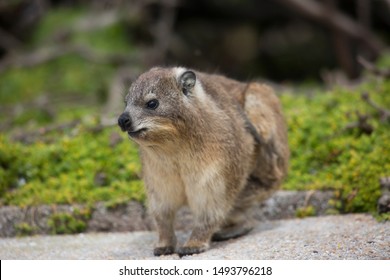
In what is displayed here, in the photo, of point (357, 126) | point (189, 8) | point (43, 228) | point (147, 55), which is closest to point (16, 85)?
point (147, 55)

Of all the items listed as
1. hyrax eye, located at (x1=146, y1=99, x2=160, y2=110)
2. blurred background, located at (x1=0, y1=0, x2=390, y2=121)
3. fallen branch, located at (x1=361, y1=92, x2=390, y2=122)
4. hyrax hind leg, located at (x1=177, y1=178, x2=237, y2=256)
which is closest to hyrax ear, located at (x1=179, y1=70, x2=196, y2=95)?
hyrax eye, located at (x1=146, y1=99, x2=160, y2=110)

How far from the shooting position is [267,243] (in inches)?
249

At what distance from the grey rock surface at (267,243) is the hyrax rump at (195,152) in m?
0.26

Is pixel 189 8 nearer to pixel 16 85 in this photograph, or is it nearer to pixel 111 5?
pixel 111 5

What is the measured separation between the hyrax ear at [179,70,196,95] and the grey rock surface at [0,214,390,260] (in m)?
1.55

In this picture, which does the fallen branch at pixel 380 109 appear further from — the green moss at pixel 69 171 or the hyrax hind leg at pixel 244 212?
the green moss at pixel 69 171

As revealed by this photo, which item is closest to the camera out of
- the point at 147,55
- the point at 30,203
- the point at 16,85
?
the point at 30,203

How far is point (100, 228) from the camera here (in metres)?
7.60

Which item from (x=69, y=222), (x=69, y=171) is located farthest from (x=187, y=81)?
(x=69, y=171)

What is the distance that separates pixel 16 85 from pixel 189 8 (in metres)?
5.37

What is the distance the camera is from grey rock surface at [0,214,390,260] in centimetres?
578

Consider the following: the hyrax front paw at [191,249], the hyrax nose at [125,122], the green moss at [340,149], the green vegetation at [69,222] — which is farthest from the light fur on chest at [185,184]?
the green moss at [340,149]

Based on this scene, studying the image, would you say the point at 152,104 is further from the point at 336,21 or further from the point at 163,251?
the point at 336,21

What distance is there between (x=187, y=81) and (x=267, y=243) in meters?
1.68
